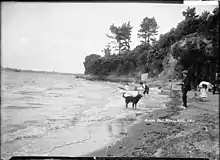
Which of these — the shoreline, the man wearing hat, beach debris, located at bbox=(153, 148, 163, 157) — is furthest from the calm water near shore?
beach debris, located at bbox=(153, 148, 163, 157)

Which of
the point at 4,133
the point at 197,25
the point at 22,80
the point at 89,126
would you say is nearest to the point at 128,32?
the point at 197,25

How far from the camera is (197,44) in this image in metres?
1.69

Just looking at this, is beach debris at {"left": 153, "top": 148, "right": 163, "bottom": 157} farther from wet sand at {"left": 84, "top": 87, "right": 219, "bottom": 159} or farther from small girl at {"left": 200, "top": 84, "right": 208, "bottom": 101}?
small girl at {"left": 200, "top": 84, "right": 208, "bottom": 101}

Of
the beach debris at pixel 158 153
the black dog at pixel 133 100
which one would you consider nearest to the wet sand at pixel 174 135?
the beach debris at pixel 158 153

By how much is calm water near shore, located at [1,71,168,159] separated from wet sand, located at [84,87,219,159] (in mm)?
85

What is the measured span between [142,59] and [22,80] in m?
1.20

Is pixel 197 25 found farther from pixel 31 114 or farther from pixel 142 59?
pixel 31 114

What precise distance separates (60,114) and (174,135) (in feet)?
3.48

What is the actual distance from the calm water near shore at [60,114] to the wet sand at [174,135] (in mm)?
85

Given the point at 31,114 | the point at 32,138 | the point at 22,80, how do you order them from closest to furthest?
the point at 32,138, the point at 31,114, the point at 22,80

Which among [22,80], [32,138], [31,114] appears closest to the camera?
[32,138]

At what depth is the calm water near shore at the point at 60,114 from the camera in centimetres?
144

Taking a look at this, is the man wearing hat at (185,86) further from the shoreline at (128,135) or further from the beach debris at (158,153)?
the beach debris at (158,153)

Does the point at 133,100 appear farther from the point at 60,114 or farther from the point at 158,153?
the point at 60,114
